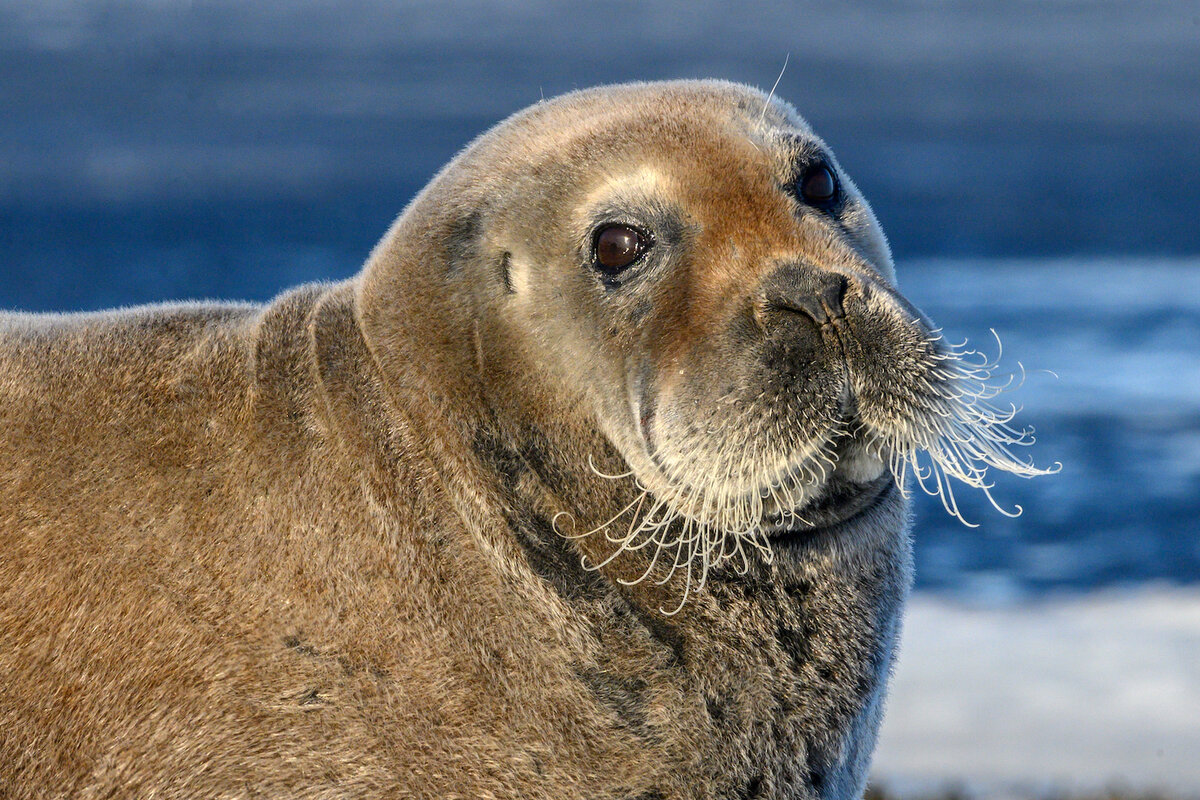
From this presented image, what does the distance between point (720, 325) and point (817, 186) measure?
35.8 inches

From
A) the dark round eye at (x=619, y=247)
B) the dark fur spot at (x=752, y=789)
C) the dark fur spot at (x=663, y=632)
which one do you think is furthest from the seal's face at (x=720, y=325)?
the dark fur spot at (x=752, y=789)

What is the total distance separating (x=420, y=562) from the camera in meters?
5.75

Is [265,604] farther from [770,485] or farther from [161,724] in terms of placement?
[770,485]

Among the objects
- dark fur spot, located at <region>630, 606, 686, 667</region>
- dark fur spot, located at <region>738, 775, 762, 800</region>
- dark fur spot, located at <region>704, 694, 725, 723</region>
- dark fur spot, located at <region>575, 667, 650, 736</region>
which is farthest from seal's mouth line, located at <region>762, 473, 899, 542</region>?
dark fur spot, located at <region>738, 775, 762, 800</region>

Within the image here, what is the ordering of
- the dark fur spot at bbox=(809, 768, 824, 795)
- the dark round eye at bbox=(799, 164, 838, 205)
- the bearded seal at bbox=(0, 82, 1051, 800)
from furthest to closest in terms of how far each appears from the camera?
the dark fur spot at bbox=(809, 768, 824, 795), the dark round eye at bbox=(799, 164, 838, 205), the bearded seal at bbox=(0, 82, 1051, 800)

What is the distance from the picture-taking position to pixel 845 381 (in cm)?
553

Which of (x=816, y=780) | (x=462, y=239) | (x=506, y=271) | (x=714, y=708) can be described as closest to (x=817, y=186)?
(x=506, y=271)

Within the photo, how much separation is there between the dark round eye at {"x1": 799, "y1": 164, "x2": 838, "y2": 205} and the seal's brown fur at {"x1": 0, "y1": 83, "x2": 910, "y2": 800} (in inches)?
8.6

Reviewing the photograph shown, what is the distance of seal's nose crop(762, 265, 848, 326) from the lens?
5.41m

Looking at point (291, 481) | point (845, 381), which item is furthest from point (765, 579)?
point (291, 481)

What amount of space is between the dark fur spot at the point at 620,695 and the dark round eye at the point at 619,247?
5.04 ft

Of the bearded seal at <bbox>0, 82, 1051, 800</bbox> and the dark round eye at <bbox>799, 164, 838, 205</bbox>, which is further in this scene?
the dark round eye at <bbox>799, 164, 838, 205</bbox>

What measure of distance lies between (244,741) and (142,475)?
1.09 metres

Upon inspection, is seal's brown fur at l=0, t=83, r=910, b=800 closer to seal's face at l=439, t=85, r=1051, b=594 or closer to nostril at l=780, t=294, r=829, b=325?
seal's face at l=439, t=85, r=1051, b=594
